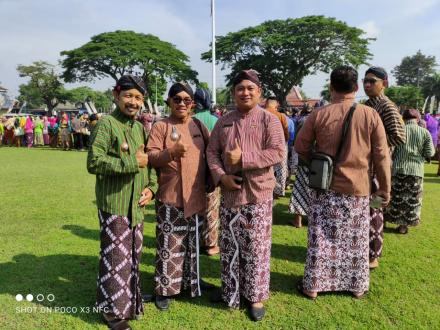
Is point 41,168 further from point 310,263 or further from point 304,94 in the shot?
point 304,94

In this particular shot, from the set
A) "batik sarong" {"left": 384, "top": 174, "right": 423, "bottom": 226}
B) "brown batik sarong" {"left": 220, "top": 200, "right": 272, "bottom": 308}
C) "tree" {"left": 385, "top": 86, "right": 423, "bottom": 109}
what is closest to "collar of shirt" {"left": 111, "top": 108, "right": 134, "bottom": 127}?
"brown batik sarong" {"left": 220, "top": 200, "right": 272, "bottom": 308}

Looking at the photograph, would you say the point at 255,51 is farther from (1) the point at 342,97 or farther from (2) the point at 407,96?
(1) the point at 342,97

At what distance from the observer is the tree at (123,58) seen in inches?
1404

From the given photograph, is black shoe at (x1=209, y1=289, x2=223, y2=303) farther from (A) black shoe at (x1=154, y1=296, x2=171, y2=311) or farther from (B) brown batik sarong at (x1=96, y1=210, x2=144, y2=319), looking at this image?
(B) brown batik sarong at (x1=96, y1=210, x2=144, y2=319)

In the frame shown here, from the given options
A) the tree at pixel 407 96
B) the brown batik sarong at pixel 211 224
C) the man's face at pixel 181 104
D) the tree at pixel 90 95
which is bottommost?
the brown batik sarong at pixel 211 224

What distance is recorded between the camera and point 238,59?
1451 inches

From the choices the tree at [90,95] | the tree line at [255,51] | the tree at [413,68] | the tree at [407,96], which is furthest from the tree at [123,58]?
the tree at [413,68]

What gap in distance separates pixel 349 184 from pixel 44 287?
3136 mm

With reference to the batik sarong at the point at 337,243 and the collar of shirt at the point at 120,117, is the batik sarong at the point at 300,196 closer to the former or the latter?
the batik sarong at the point at 337,243

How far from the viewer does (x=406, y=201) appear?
5.34 meters

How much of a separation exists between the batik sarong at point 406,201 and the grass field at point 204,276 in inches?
9.0

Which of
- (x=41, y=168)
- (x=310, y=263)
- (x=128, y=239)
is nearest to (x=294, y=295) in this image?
(x=310, y=263)

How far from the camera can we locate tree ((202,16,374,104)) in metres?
33.2

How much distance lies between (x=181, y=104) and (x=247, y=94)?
1.94ft
